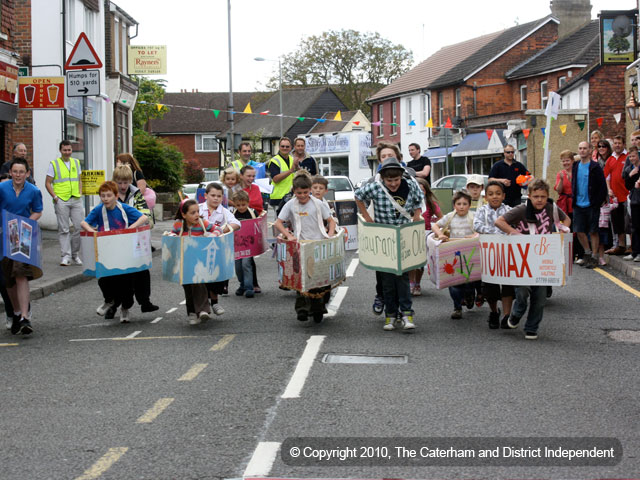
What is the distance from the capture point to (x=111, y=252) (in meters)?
9.73

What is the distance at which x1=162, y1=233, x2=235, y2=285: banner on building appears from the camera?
31.1ft

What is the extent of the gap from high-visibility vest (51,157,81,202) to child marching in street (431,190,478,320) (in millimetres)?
7849

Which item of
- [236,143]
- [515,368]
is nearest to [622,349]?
[515,368]

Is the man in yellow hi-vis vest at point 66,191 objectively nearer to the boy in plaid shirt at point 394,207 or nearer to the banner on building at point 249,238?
the banner on building at point 249,238

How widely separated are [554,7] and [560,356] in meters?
47.1

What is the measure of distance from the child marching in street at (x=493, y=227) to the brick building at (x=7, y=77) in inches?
514

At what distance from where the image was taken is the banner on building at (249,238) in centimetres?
1150

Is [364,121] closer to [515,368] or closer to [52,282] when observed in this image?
Answer: [52,282]

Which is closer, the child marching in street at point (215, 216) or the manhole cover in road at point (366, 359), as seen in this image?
the manhole cover in road at point (366, 359)

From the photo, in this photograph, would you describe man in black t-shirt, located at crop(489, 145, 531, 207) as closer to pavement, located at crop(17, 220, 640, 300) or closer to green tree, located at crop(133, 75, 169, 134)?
pavement, located at crop(17, 220, 640, 300)

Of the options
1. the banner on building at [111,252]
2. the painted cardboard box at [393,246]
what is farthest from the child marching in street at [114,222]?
the painted cardboard box at [393,246]

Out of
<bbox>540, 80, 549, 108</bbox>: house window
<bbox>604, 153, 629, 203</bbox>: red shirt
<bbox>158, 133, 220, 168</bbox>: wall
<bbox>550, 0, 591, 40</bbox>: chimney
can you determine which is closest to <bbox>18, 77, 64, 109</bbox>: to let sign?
<bbox>604, 153, 629, 203</bbox>: red shirt

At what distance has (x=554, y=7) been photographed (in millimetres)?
51531

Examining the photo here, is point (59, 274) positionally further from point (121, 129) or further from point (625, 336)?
point (121, 129)
